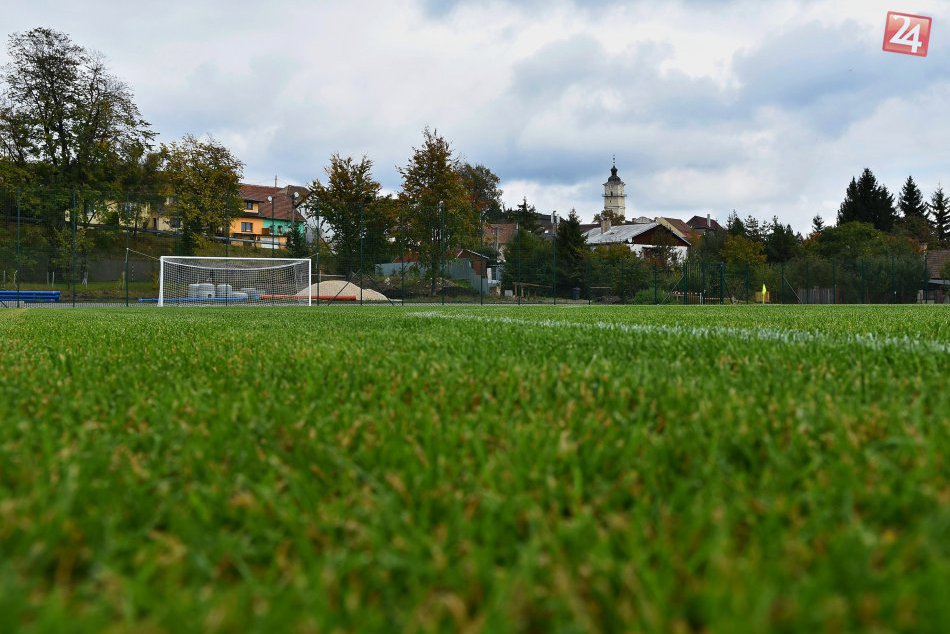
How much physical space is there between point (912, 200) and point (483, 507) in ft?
234

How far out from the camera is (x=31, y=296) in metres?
18.5

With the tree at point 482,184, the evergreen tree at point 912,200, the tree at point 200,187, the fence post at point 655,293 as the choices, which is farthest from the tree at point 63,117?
the evergreen tree at point 912,200

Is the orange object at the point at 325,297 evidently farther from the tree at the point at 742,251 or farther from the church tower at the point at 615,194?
the church tower at the point at 615,194

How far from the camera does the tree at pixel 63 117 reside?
27.5 m

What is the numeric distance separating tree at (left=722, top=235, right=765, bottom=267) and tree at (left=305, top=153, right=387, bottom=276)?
24.2 metres

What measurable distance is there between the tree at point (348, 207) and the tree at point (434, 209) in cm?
120

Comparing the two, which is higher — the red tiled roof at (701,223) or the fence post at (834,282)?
the red tiled roof at (701,223)

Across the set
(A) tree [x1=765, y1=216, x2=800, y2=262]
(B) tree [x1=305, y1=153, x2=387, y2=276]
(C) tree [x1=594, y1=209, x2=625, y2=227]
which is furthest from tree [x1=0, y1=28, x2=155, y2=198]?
(C) tree [x1=594, y1=209, x2=625, y2=227]

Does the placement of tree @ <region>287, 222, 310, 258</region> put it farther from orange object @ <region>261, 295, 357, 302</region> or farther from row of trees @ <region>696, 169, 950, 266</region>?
row of trees @ <region>696, 169, 950, 266</region>

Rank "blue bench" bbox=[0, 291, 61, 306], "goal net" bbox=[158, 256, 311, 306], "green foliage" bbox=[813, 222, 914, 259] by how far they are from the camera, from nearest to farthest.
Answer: "blue bench" bbox=[0, 291, 61, 306] < "goal net" bbox=[158, 256, 311, 306] < "green foliage" bbox=[813, 222, 914, 259]

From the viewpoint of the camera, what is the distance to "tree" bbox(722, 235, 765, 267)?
1615 inches

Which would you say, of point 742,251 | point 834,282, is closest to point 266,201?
point 742,251

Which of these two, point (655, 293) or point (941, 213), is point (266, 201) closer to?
point (655, 293)

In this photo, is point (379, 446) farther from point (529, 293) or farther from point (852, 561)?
point (529, 293)
